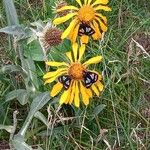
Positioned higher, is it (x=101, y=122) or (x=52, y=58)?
(x=52, y=58)

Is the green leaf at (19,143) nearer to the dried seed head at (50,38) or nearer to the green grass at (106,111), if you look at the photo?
the green grass at (106,111)

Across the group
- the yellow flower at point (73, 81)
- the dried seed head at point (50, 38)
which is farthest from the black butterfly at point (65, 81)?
the dried seed head at point (50, 38)

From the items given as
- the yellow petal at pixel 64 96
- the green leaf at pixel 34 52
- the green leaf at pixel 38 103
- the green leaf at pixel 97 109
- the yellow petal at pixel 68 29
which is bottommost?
the green leaf at pixel 97 109

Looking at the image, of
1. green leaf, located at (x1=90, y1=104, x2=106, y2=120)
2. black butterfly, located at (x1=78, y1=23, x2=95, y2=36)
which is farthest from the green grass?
black butterfly, located at (x1=78, y1=23, x2=95, y2=36)

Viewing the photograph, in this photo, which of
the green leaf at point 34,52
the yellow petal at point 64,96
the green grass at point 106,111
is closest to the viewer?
the yellow petal at point 64,96

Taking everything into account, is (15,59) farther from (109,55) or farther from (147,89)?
(147,89)

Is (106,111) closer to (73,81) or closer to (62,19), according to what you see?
(73,81)

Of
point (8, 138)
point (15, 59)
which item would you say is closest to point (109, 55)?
point (15, 59)

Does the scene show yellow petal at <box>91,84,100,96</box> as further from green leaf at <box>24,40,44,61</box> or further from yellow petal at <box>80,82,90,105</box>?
green leaf at <box>24,40,44,61</box>
